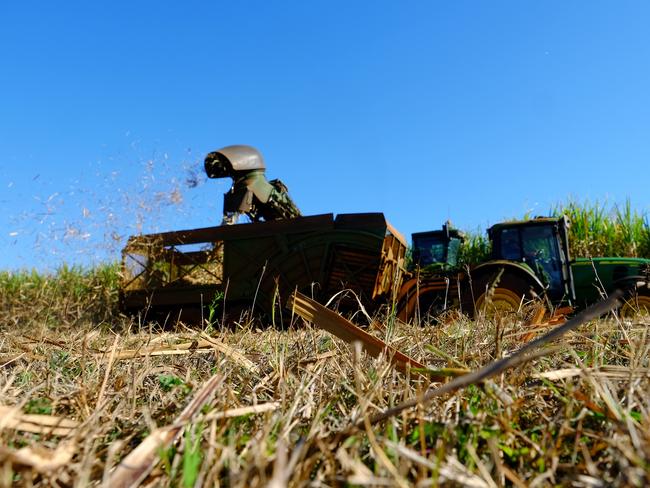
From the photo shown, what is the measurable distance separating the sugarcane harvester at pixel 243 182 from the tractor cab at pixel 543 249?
410 centimetres

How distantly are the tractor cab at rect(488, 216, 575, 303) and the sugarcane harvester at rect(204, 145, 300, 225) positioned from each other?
4104 millimetres

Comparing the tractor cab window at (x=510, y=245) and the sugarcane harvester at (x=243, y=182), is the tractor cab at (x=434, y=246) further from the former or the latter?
the sugarcane harvester at (x=243, y=182)

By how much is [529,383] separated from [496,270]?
7020mm

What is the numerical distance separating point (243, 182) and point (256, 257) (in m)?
1.44

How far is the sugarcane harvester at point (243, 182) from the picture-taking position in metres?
9.12

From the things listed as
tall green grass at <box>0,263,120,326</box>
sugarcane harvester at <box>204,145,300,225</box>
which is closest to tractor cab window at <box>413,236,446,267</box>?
sugarcane harvester at <box>204,145,300,225</box>

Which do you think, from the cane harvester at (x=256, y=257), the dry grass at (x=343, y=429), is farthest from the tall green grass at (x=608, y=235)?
the dry grass at (x=343, y=429)

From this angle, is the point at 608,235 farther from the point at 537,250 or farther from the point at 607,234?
the point at 537,250

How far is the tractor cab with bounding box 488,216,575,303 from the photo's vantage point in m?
8.24

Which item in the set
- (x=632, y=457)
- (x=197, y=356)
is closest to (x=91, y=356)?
(x=197, y=356)

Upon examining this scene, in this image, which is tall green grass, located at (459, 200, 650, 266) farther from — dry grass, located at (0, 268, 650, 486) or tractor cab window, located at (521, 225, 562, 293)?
dry grass, located at (0, 268, 650, 486)

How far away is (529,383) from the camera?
125 cm

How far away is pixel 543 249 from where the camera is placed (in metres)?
8.40

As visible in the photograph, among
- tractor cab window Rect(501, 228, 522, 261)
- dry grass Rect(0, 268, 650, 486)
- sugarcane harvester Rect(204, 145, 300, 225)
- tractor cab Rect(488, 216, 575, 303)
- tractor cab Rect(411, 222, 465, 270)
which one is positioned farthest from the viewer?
tractor cab Rect(411, 222, 465, 270)
